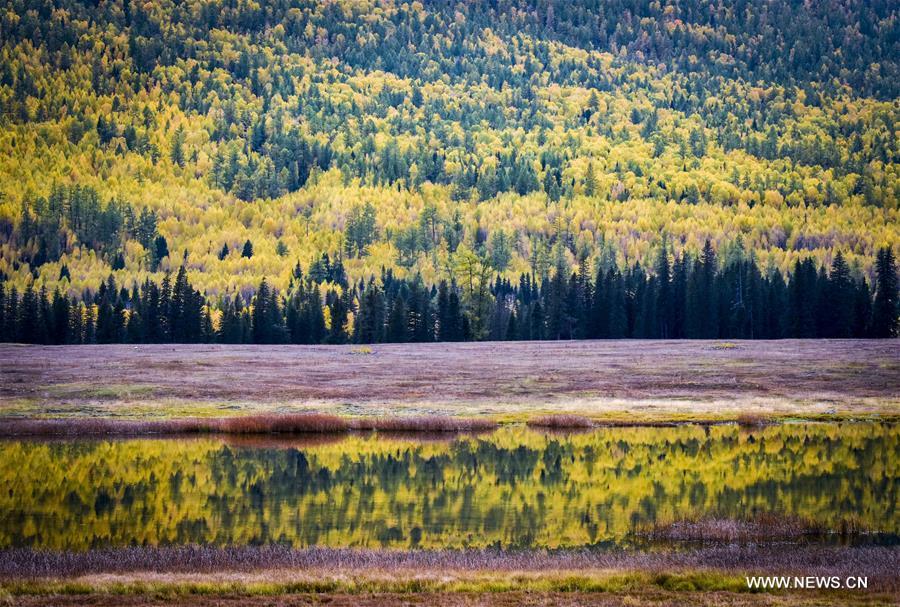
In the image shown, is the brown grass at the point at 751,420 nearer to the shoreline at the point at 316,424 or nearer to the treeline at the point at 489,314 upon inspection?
the shoreline at the point at 316,424

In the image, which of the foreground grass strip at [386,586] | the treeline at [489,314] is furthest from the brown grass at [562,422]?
the treeline at [489,314]

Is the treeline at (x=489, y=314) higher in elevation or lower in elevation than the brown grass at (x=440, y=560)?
higher

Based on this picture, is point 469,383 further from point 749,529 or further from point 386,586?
point 386,586

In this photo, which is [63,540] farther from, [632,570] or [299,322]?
[299,322]

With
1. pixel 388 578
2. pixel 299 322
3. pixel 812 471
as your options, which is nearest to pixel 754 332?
pixel 299 322

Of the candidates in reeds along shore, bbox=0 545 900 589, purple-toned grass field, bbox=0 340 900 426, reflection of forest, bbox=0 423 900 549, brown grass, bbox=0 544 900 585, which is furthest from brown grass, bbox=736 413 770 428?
reeds along shore, bbox=0 545 900 589

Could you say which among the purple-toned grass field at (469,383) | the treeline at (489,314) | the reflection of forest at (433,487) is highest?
the treeline at (489,314)

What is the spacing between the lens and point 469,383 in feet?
261

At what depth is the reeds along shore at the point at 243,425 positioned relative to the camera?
57.3 metres

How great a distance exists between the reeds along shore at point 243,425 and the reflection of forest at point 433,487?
11.4 ft

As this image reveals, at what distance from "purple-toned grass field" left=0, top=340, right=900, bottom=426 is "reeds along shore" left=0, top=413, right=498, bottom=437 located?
2.84 meters

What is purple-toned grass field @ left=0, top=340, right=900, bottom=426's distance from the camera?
65.6m

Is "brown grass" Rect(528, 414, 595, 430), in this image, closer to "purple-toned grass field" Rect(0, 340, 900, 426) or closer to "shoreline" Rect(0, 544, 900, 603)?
"purple-toned grass field" Rect(0, 340, 900, 426)

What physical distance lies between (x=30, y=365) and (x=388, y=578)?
77.1 metres
